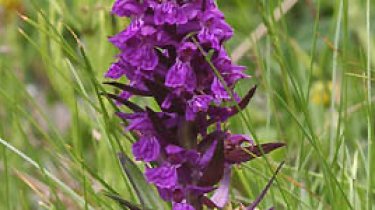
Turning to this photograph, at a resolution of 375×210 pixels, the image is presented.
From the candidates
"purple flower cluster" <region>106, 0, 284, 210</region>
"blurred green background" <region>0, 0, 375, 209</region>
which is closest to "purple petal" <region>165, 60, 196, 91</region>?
"purple flower cluster" <region>106, 0, 284, 210</region>

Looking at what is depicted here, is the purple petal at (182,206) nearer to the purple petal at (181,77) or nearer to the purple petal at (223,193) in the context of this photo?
the purple petal at (223,193)

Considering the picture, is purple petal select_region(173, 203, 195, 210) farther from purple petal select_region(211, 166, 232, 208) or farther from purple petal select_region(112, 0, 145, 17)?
purple petal select_region(112, 0, 145, 17)

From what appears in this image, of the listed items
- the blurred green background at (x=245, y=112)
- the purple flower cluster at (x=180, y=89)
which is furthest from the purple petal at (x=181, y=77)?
the blurred green background at (x=245, y=112)

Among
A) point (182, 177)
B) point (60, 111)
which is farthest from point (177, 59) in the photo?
point (60, 111)

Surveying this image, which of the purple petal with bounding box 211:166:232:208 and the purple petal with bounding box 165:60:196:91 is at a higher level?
the purple petal with bounding box 165:60:196:91

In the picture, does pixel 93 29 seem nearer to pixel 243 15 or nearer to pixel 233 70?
pixel 243 15

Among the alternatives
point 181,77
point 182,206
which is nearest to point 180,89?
point 181,77
